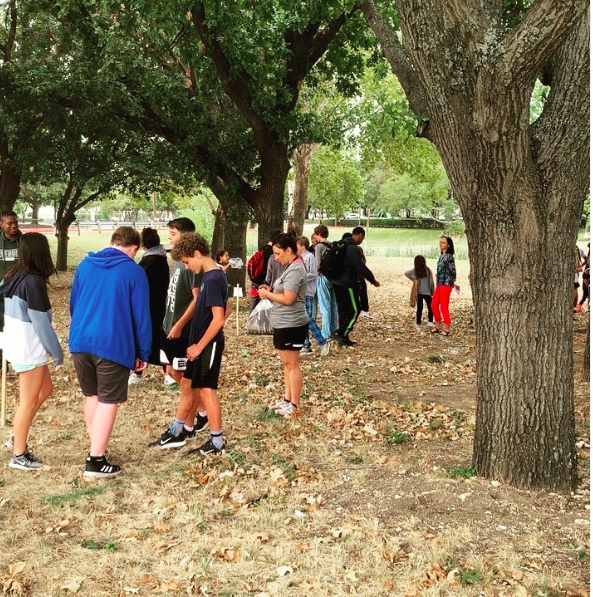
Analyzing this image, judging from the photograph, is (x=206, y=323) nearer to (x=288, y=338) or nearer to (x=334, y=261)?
(x=288, y=338)

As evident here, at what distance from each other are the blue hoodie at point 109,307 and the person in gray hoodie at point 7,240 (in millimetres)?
2579

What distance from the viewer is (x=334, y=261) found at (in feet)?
35.2

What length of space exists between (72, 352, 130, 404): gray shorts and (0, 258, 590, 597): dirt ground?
70 centimetres

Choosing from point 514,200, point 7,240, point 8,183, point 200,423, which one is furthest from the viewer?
point 8,183

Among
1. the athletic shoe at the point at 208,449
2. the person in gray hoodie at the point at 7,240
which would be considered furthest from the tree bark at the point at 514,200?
the person in gray hoodie at the point at 7,240

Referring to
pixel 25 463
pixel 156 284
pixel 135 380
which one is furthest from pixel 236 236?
pixel 25 463

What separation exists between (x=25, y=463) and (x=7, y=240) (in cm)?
287

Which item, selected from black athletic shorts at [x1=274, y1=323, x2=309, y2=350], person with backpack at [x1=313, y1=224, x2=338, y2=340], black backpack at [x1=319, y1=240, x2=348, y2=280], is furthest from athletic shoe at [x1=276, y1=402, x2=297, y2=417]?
black backpack at [x1=319, y1=240, x2=348, y2=280]

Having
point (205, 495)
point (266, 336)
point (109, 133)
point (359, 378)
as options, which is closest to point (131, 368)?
point (205, 495)

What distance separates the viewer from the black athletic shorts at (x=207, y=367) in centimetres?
576

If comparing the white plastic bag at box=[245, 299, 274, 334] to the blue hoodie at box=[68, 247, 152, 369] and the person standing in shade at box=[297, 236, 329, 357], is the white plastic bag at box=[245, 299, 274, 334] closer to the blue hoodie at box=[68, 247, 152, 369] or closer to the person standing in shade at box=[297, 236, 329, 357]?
the person standing in shade at box=[297, 236, 329, 357]

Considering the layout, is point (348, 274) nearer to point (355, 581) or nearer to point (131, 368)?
point (131, 368)

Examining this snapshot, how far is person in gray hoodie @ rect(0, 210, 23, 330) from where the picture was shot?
24.4 ft

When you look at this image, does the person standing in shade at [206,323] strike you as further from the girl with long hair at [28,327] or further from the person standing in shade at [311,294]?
the person standing in shade at [311,294]
